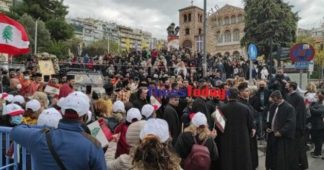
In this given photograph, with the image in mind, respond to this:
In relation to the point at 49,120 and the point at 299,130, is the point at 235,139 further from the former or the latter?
the point at 49,120

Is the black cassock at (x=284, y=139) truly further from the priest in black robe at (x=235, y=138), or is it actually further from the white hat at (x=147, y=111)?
the white hat at (x=147, y=111)

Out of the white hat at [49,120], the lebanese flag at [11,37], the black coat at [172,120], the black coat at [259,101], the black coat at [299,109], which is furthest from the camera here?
the black coat at [259,101]

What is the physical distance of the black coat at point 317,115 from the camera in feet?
37.5

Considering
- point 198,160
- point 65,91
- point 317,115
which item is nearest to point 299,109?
point 317,115

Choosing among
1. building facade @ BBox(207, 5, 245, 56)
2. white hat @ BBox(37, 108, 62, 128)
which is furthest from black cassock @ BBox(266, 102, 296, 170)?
building facade @ BBox(207, 5, 245, 56)

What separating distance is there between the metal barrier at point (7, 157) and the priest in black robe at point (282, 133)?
5.23 metres

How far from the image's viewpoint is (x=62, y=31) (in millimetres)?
47562

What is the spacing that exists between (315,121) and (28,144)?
31.4 feet

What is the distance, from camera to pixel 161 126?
156 inches

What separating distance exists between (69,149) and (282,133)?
5.90 metres

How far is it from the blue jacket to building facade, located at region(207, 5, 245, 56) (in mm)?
92496

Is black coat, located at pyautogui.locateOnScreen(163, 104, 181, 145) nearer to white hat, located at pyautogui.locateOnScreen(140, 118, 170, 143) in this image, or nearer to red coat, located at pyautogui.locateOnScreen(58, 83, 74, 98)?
red coat, located at pyautogui.locateOnScreen(58, 83, 74, 98)

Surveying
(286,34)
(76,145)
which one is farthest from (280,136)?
(286,34)

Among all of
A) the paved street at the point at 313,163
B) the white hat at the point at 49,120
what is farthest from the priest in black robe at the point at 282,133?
the white hat at the point at 49,120
